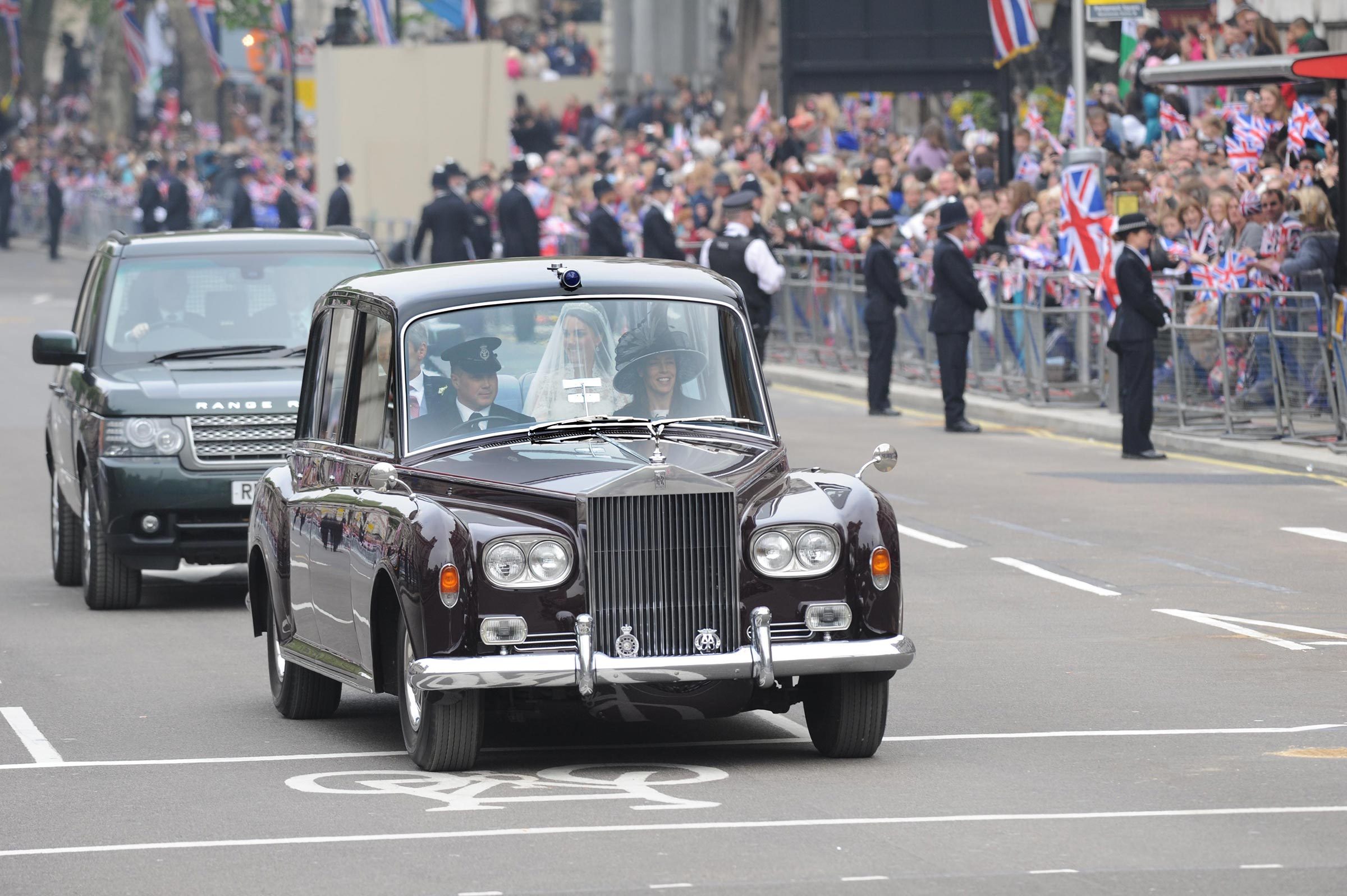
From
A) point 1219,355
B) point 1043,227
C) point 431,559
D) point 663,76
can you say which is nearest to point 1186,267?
point 1219,355

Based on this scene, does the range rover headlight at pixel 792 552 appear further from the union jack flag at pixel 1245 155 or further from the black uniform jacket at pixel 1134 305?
the union jack flag at pixel 1245 155

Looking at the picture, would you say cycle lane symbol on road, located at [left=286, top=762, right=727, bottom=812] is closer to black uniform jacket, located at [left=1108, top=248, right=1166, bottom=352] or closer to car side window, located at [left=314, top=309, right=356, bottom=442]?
car side window, located at [left=314, top=309, right=356, bottom=442]

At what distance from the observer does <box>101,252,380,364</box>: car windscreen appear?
15.1 metres

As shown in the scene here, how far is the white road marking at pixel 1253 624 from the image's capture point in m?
12.5

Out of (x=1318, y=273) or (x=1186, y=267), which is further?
(x=1186, y=267)

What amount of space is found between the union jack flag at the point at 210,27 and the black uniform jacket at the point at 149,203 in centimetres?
1181

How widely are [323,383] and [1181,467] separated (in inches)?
453

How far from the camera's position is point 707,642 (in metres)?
8.95

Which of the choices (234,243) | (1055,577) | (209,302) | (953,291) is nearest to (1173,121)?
(953,291)

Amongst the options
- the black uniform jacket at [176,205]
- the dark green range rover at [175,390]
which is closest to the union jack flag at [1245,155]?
Answer: the dark green range rover at [175,390]

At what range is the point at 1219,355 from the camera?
22078mm

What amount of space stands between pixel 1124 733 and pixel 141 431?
20.6ft

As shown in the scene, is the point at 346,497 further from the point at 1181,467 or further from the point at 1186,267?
the point at 1186,267

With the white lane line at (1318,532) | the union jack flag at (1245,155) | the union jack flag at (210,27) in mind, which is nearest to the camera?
the white lane line at (1318,532)
